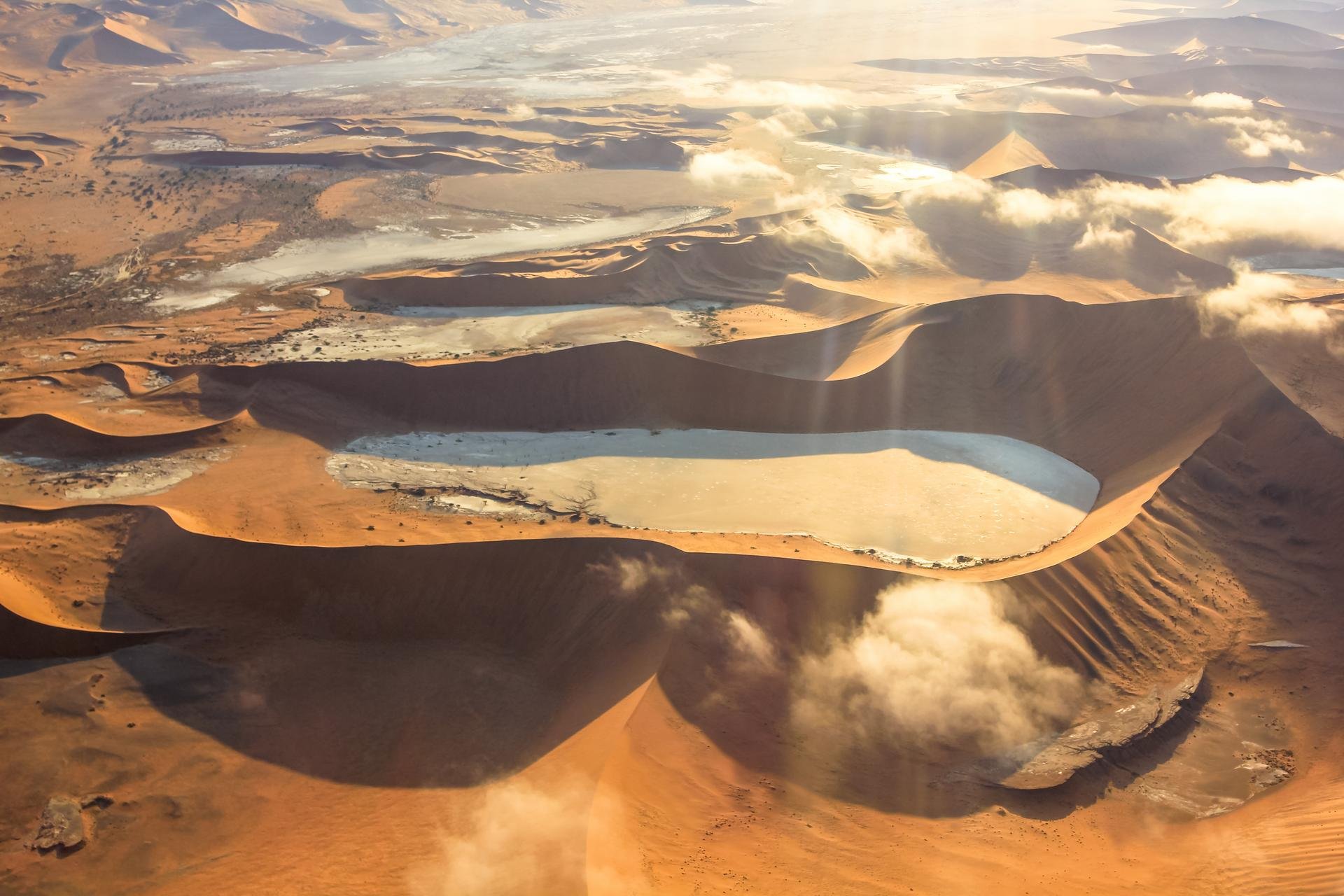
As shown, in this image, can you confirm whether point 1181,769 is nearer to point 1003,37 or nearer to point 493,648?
point 493,648

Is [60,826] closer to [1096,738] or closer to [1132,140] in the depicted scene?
[1096,738]

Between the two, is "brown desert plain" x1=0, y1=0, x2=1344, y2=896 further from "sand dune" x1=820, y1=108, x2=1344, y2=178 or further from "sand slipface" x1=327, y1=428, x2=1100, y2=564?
"sand dune" x1=820, y1=108, x2=1344, y2=178

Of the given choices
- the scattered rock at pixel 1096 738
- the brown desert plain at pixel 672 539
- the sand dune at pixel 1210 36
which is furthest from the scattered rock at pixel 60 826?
the sand dune at pixel 1210 36

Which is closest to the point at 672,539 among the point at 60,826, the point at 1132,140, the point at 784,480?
the point at 784,480

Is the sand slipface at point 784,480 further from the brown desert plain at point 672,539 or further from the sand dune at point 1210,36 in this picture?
the sand dune at point 1210,36

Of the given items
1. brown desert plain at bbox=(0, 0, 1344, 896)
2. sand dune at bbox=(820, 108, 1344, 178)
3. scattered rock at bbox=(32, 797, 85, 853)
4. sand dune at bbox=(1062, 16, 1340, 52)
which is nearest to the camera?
scattered rock at bbox=(32, 797, 85, 853)

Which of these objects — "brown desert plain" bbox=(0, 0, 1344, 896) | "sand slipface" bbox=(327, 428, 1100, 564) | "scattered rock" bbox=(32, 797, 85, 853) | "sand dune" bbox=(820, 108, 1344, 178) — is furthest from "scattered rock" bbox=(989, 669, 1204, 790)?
"sand dune" bbox=(820, 108, 1344, 178)
